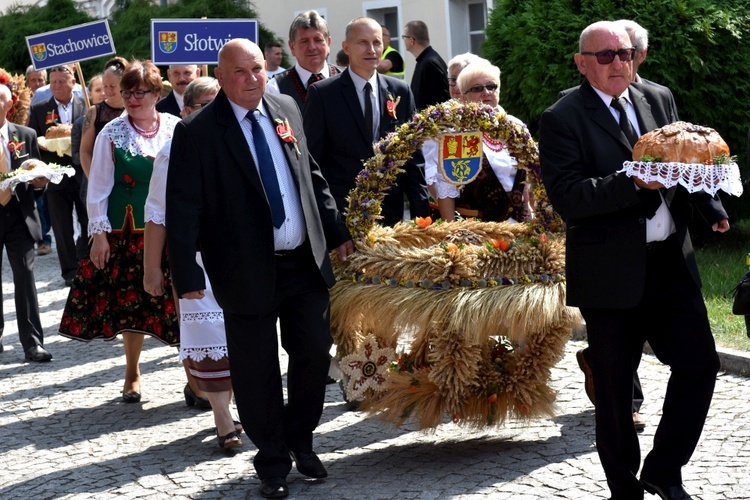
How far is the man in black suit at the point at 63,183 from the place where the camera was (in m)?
13.0

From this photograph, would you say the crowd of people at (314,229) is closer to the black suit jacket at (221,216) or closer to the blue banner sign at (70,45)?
the black suit jacket at (221,216)

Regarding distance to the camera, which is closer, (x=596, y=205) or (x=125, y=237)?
(x=596, y=205)

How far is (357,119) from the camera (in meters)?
7.57

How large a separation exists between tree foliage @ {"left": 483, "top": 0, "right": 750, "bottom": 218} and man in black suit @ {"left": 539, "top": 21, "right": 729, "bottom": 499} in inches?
220

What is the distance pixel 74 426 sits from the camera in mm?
7422

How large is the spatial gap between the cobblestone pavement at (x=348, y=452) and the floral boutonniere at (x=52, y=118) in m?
6.09

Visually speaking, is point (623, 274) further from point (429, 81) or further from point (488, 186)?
point (429, 81)

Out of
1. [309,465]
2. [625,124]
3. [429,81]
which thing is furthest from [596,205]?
[429,81]

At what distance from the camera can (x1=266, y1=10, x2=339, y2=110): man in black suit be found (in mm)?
8500

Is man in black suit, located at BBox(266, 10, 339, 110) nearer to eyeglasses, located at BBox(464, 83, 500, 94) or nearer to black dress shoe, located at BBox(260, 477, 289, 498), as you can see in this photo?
eyeglasses, located at BBox(464, 83, 500, 94)

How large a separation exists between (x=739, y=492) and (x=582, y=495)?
25.1 inches

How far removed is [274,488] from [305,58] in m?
3.67

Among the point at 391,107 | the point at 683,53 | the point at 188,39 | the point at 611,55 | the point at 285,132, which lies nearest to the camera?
the point at 611,55

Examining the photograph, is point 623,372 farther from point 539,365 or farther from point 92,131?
point 92,131
